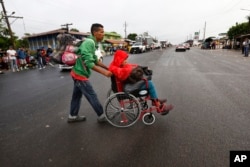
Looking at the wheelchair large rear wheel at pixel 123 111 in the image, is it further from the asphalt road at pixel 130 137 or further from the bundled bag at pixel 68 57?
the bundled bag at pixel 68 57

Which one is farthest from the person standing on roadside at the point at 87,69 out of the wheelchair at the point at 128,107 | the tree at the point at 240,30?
the tree at the point at 240,30

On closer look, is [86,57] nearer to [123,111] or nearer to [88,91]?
[88,91]

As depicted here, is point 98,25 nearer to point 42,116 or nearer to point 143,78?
point 143,78

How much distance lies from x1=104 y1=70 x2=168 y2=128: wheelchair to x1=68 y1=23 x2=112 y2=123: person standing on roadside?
0.25 meters

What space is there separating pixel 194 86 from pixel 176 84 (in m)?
0.67

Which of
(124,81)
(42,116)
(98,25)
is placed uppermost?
(98,25)

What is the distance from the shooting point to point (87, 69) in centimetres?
351

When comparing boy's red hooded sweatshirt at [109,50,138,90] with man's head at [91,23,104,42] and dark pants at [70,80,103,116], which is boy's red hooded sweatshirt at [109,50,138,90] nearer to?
man's head at [91,23,104,42]

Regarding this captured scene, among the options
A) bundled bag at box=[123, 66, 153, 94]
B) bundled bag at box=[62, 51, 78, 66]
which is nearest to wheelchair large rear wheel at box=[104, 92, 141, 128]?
bundled bag at box=[123, 66, 153, 94]

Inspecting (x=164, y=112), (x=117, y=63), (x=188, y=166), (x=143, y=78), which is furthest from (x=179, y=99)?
(x=188, y=166)

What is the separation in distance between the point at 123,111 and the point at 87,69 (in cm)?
105

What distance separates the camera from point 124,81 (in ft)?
10.9

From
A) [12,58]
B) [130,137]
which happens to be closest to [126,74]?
[130,137]

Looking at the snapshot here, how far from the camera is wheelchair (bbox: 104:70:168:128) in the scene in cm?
337
